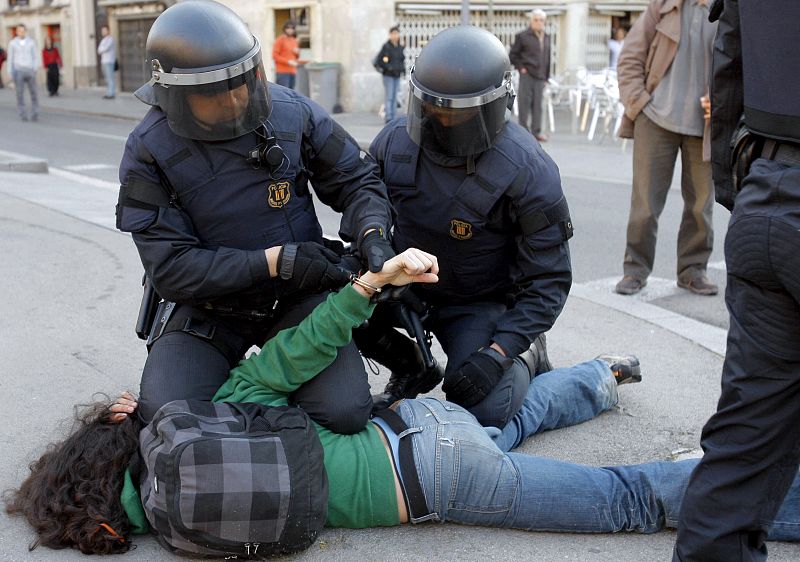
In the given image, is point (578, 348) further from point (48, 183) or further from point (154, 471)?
point (48, 183)

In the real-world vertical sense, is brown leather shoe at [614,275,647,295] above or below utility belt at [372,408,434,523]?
below

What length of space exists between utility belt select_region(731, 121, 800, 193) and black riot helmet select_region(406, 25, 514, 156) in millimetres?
1040

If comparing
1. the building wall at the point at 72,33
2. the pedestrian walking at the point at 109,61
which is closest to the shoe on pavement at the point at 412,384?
the pedestrian walking at the point at 109,61

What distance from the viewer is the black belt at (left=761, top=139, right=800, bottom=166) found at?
2.07 metres

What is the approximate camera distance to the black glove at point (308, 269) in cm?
313

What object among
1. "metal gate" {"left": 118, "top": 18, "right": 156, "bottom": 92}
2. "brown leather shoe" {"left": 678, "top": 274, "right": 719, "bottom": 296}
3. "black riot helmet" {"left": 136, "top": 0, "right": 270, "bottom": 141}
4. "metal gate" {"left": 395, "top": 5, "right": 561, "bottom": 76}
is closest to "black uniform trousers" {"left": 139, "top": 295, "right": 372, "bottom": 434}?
"black riot helmet" {"left": 136, "top": 0, "right": 270, "bottom": 141}

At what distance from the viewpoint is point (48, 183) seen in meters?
9.29

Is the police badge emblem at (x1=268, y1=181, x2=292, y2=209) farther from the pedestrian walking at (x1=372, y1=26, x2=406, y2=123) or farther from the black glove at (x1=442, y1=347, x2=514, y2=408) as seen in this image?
the pedestrian walking at (x1=372, y1=26, x2=406, y2=123)

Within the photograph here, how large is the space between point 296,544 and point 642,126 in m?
3.69

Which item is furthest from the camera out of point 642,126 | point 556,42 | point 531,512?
point 556,42

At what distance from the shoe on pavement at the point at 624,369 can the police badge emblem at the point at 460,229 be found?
2.56 feet

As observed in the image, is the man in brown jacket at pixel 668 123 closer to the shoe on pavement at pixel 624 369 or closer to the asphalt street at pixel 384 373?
the asphalt street at pixel 384 373

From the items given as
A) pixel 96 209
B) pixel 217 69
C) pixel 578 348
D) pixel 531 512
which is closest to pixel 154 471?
pixel 531 512

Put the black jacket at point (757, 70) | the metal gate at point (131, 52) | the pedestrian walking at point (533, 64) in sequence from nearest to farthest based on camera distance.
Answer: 1. the black jacket at point (757, 70)
2. the pedestrian walking at point (533, 64)
3. the metal gate at point (131, 52)
